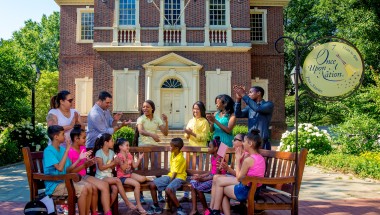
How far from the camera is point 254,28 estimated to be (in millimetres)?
21969

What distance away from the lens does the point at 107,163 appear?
5586 millimetres

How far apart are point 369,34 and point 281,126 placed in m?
6.40

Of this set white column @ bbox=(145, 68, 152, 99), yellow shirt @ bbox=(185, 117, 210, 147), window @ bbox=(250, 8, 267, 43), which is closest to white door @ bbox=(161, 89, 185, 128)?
white column @ bbox=(145, 68, 152, 99)

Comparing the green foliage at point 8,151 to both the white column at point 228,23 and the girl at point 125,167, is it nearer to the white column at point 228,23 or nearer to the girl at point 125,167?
the girl at point 125,167

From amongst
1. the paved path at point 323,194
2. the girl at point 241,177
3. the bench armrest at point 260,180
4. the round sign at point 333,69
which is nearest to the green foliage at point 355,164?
the paved path at point 323,194

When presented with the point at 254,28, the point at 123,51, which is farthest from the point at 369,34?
the point at 123,51

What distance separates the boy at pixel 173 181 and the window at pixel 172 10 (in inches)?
574

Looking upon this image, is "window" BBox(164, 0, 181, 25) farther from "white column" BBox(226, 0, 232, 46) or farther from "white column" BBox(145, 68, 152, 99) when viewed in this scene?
"white column" BBox(145, 68, 152, 99)

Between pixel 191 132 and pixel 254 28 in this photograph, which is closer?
pixel 191 132

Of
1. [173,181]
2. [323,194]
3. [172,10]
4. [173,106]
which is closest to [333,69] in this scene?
[323,194]

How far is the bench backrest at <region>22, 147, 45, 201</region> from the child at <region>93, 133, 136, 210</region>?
0.81 metres

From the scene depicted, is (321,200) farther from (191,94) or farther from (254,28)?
(254,28)

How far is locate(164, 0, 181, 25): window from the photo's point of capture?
19777mm

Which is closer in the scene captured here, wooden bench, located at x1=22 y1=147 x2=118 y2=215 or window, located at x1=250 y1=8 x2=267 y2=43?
wooden bench, located at x1=22 y1=147 x2=118 y2=215
